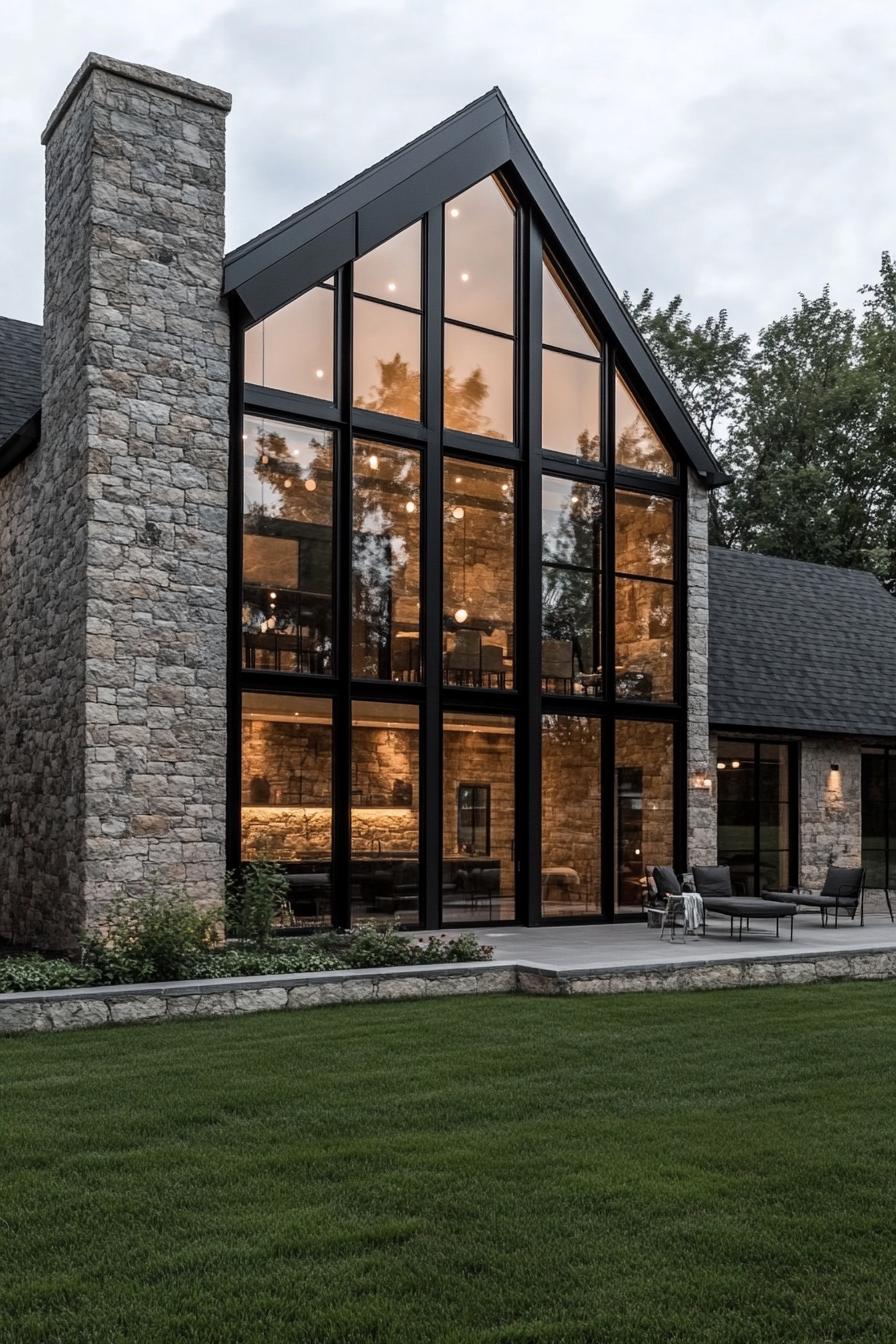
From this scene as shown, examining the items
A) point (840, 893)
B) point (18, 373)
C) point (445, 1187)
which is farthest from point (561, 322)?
point (445, 1187)

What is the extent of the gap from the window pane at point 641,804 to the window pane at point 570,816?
1.23 feet

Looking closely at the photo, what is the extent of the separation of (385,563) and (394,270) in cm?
357

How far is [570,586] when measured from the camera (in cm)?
1591

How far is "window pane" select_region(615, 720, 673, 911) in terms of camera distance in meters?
16.1

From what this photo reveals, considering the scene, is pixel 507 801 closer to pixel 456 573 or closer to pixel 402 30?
pixel 456 573

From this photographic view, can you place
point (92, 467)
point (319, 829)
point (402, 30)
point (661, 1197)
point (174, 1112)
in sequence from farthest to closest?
point (402, 30) → point (319, 829) → point (92, 467) → point (174, 1112) → point (661, 1197)

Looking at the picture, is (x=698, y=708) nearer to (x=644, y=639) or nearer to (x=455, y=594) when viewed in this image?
(x=644, y=639)

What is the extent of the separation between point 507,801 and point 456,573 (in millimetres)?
2875

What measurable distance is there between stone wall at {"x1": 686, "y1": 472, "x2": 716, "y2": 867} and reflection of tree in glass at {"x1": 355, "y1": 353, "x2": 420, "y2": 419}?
4334mm

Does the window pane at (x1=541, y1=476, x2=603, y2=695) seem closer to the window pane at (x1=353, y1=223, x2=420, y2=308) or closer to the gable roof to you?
the gable roof

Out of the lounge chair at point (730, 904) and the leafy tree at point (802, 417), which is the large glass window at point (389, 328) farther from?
the leafy tree at point (802, 417)

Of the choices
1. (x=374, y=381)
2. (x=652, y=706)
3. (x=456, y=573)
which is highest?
(x=374, y=381)

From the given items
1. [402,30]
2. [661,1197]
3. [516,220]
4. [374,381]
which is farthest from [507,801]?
[402,30]

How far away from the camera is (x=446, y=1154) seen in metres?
5.75
